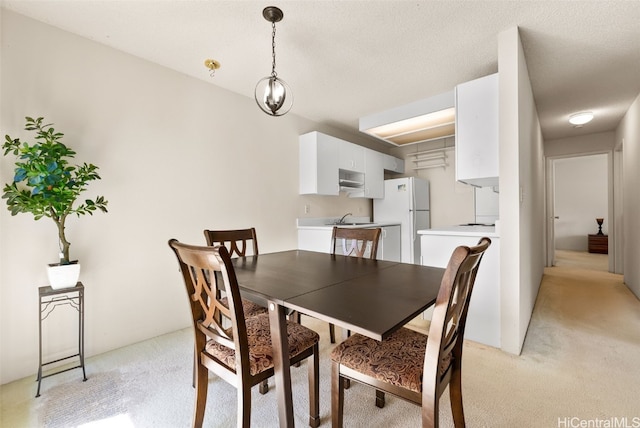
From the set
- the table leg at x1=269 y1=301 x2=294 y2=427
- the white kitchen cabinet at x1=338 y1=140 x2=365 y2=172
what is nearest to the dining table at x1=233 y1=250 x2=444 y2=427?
the table leg at x1=269 y1=301 x2=294 y2=427

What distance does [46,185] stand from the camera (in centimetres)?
163

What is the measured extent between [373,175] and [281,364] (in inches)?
149

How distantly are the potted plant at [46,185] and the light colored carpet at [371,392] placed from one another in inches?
26.4

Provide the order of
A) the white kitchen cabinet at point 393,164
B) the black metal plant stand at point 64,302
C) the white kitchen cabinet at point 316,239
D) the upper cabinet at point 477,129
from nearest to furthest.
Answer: the black metal plant stand at point 64,302, the upper cabinet at point 477,129, the white kitchen cabinet at point 316,239, the white kitchen cabinet at point 393,164

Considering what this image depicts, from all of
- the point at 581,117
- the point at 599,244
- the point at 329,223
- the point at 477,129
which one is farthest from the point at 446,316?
the point at 599,244

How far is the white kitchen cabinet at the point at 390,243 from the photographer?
395 centimetres

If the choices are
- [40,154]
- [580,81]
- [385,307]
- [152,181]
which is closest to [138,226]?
[152,181]

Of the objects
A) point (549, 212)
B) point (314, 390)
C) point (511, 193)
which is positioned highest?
point (511, 193)

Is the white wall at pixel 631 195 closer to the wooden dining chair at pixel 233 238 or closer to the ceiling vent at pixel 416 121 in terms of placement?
the ceiling vent at pixel 416 121

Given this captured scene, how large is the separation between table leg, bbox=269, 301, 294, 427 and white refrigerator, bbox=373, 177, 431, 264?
11.8 feet

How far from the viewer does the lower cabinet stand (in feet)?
11.2

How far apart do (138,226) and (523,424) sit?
2863 millimetres

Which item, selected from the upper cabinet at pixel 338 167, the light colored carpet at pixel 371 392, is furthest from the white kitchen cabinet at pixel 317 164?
the light colored carpet at pixel 371 392

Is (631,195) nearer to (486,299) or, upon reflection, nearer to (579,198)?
(486,299)
